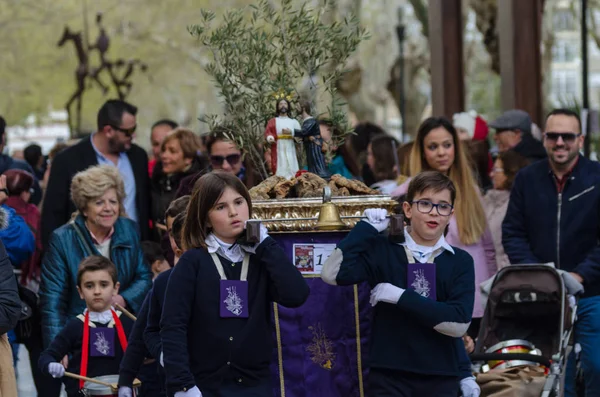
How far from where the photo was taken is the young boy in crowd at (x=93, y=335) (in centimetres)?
970

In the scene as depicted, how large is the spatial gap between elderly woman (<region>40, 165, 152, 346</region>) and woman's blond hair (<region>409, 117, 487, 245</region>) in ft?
7.06

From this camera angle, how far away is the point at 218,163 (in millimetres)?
11516

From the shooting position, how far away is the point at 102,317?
32.4 ft

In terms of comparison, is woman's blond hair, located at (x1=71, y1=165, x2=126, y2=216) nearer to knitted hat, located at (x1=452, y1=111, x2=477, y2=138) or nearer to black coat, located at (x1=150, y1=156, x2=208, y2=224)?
black coat, located at (x1=150, y1=156, x2=208, y2=224)

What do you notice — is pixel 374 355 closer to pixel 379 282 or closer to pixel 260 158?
pixel 379 282

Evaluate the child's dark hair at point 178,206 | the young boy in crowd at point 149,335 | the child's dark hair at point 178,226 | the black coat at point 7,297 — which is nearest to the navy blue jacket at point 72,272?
the child's dark hair at point 178,206

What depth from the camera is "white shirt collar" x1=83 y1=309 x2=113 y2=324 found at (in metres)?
9.84

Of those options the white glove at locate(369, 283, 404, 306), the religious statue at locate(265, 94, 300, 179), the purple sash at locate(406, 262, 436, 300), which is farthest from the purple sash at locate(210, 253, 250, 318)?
the religious statue at locate(265, 94, 300, 179)

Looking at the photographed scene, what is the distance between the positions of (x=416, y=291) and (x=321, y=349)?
2.41ft

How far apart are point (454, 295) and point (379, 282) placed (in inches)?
16.9

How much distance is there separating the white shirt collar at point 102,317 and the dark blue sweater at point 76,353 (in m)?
0.03

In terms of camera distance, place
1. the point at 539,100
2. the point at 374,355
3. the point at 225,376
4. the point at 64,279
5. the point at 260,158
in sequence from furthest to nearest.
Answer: the point at 539,100
the point at 64,279
the point at 260,158
the point at 374,355
the point at 225,376

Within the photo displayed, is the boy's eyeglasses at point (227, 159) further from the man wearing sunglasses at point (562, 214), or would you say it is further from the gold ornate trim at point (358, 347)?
the gold ornate trim at point (358, 347)

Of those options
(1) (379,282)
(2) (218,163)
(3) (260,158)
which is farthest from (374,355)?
(2) (218,163)
